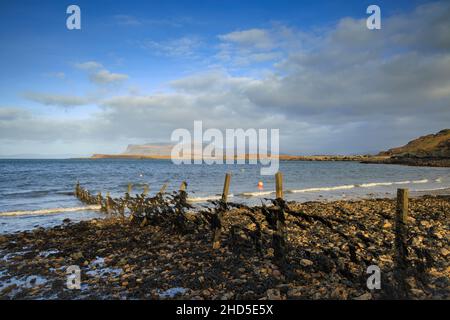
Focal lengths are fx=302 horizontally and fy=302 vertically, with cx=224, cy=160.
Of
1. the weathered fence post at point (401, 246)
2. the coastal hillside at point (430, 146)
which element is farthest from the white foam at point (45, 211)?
the coastal hillside at point (430, 146)

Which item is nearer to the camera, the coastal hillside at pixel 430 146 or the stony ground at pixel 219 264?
the stony ground at pixel 219 264

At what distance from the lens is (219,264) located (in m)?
9.27

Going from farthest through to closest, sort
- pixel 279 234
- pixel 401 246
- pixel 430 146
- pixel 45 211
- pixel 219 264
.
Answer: pixel 430 146 → pixel 45 211 → pixel 279 234 → pixel 219 264 → pixel 401 246

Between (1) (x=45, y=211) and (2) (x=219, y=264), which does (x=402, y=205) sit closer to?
(2) (x=219, y=264)

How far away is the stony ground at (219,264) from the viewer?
24.6 ft

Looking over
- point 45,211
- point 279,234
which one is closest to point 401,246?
point 279,234

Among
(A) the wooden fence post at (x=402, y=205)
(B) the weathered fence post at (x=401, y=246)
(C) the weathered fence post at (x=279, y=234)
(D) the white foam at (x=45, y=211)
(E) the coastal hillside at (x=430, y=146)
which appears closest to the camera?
(B) the weathered fence post at (x=401, y=246)

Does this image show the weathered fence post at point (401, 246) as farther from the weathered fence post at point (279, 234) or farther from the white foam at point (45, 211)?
the white foam at point (45, 211)

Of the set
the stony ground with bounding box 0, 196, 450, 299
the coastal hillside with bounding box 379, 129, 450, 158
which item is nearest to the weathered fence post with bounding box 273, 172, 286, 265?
the stony ground with bounding box 0, 196, 450, 299

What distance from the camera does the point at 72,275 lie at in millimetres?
9008

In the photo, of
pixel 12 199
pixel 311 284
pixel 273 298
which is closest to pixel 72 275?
pixel 273 298

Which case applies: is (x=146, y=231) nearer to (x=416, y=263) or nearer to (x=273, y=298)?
(x=273, y=298)
